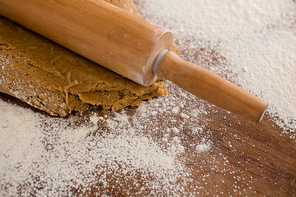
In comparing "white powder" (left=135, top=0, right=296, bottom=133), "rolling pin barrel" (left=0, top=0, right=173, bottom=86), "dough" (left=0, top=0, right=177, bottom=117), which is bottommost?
"dough" (left=0, top=0, right=177, bottom=117)

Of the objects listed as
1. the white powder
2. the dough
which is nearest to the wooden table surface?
the dough

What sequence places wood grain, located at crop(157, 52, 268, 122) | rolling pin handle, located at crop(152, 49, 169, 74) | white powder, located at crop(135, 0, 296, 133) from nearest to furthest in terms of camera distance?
wood grain, located at crop(157, 52, 268, 122) < rolling pin handle, located at crop(152, 49, 169, 74) < white powder, located at crop(135, 0, 296, 133)

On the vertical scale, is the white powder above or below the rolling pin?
above

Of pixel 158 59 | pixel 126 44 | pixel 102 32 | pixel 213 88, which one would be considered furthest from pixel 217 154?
pixel 102 32

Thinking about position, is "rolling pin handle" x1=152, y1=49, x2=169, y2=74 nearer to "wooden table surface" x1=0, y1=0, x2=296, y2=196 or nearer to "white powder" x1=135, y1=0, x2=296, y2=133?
"wooden table surface" x1=0, y1=0, x2=296, y2=196

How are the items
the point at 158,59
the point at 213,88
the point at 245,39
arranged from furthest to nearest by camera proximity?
1. the point at 245,39
2. the point at 158,59
3. the point at 213,88

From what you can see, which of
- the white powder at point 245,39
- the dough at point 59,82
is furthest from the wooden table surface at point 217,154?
the white powder at point 245,39

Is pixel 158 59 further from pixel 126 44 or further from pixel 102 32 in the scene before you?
pixel 102 32
